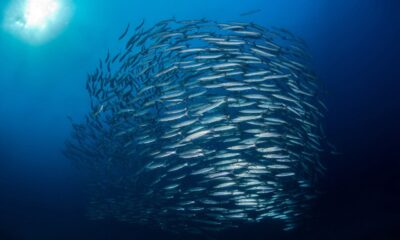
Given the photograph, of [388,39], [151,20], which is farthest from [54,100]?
[388,39]

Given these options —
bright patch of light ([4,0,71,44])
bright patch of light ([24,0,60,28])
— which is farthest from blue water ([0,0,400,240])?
bright patch of light ([24,0,60,28])

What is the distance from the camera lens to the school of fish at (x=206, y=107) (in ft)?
22.8

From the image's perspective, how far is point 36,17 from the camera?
28.1ft

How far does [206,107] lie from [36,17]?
17.1ft

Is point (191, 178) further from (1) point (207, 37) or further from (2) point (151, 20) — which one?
(1) point (207, 37)

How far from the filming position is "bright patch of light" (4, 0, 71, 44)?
8.21 meters

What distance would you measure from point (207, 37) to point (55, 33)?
5.00 meters

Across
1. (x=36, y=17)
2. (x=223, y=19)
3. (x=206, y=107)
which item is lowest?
(x=206, y=107)

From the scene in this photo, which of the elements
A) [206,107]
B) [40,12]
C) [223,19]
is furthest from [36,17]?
[206,107]

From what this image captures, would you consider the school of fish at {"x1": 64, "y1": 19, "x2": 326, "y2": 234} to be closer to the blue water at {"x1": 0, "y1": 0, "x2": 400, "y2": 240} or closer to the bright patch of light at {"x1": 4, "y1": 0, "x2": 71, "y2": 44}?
the blue water at {"x1": 0, "y1": 0, "x2": 400, "y2": 240}

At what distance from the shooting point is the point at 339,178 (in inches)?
747

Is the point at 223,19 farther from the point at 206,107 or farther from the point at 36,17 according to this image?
the point at 36,17

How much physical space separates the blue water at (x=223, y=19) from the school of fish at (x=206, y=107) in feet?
2.29

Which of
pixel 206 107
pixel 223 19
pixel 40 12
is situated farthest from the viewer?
pixel 223 19
